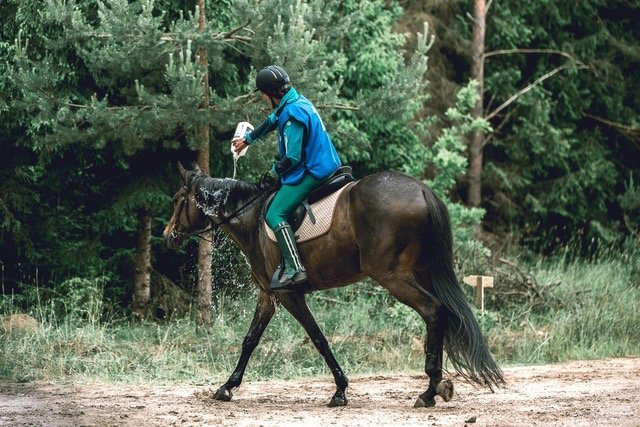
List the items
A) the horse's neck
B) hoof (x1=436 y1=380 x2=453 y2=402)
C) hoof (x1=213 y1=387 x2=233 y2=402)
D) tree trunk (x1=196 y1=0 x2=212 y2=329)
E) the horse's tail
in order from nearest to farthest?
1. hoof (x1=436 y1=380 x2=453 y2=402)
2. the horse's tail
3. hoof (x1=213 y1=387 x2=233 y2=402)
4. the horse's neck
5. tree trunk (x1=196 y1=0 x2=212 y2=329)

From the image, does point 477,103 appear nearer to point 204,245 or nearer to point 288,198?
point 204,245

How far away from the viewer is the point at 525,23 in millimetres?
24859

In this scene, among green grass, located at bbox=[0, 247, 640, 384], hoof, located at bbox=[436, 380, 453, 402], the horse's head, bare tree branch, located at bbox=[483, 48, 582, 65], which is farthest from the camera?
bare tree branch, located at bbox=[483, 48, 582, 65]

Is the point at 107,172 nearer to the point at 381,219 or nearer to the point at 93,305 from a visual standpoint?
the point at 93,305

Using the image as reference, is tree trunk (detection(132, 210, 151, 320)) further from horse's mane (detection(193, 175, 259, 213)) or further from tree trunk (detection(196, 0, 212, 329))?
horse's mane (detection(193, 175, 259, 213))

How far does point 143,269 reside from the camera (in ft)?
51.0

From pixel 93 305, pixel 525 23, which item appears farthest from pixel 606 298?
pixel 525 23

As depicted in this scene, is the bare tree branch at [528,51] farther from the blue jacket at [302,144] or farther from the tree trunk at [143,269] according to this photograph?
the blue jacket at [302,144]

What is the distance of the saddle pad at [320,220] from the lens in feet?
30.5

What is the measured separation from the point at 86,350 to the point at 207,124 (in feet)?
10.8

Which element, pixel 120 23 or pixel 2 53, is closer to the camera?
pixel 120 23

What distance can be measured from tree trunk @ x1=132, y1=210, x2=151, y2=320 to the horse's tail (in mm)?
7287

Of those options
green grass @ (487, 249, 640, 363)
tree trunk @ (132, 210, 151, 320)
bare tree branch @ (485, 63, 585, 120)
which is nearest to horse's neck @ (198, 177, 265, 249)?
green grass @ (487, 249, 640, 363)

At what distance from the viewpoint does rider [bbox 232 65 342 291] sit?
9.23 metres
